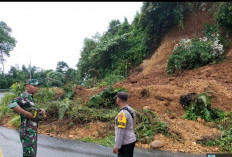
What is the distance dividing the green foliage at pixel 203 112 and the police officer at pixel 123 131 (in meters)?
5.16

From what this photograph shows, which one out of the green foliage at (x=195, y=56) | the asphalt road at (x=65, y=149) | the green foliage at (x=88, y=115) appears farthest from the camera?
the green foliage at (x=195, y=56)

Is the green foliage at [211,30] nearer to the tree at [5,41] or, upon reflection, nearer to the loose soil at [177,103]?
the loose soil at [177,103]

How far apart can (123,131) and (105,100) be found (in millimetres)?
6703

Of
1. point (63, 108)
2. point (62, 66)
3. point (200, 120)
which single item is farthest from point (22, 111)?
point (62, 66)

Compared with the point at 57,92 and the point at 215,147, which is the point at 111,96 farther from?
the point at 215,147

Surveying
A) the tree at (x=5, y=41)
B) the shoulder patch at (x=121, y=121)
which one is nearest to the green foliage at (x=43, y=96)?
the shoulder patch at (x=121, y=121)

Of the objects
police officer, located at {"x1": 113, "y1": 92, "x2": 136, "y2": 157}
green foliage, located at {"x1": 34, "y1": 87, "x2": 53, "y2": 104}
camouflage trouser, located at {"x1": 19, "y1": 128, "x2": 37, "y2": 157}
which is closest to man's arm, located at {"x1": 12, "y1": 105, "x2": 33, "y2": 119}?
camouflage trouser, located at {"x1": 19, "y1": 128, "x2": 37, "y2": 157}

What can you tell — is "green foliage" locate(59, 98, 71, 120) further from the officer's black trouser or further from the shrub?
the shrub

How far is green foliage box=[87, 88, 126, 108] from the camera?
10.0 meters

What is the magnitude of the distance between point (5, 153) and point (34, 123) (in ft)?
8.16

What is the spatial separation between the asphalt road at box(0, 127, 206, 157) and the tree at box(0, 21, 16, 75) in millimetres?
40465

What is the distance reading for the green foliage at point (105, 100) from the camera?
10.0m

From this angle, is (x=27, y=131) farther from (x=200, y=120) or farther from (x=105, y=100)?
(x=105, y=100)

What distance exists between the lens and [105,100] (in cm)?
1022
